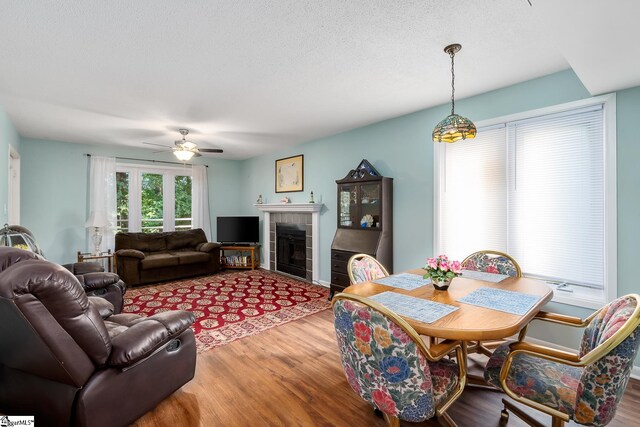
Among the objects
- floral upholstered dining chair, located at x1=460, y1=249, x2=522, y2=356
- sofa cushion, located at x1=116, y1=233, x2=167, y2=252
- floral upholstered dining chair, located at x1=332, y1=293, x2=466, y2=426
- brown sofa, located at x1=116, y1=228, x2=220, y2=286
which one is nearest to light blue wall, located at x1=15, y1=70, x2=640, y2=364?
floral upholstered dining chair, located at x1=460, y1=249, x2=522, y2=356

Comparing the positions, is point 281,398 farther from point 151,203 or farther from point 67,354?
point 151,203

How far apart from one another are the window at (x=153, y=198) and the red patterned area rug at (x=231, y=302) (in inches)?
63.9

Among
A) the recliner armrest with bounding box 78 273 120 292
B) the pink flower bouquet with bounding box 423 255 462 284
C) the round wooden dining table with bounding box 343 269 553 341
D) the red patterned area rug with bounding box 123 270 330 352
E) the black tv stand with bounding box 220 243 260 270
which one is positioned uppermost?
the pink flower bouquet with bounding box 423 255 462 284

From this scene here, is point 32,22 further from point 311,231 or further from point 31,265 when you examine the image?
point 311,231

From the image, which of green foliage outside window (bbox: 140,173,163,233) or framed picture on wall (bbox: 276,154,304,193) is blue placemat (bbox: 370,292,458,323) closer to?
framed picture on wall (bbox: 276,154,304,193)

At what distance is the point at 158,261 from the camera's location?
517cm

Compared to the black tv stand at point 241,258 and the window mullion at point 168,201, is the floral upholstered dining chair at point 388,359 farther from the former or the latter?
the window mullion at point 168,201

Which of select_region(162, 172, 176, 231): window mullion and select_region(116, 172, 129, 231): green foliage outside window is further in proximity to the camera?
select_region(162, 172, 176, 231): window mullion

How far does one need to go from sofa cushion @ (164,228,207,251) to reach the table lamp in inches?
42.1

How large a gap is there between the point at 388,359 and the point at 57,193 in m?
6.41

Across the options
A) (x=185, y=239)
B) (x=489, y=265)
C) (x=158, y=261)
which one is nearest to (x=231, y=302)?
(x=158, y=261)

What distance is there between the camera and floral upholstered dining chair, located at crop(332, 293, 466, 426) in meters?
1.25

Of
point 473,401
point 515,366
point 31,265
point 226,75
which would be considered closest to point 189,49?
point 226,75

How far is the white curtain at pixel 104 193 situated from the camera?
18.1ft
